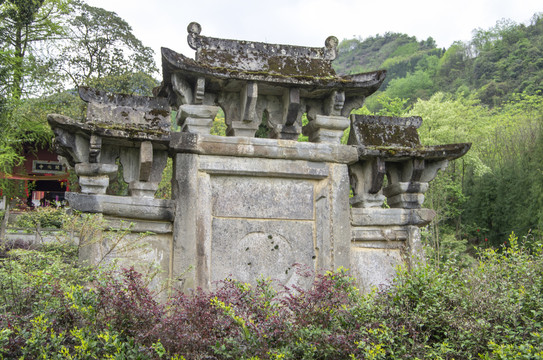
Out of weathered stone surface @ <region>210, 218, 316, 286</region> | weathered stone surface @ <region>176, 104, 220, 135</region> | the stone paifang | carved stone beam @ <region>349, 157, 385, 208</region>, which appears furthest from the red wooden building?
weathered stone surface @ <region>210, 218, 316, 286</region>

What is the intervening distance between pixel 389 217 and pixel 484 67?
4821 centimetres

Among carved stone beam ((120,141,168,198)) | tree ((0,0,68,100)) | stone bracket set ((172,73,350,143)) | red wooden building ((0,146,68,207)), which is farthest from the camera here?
red wooden building ((0,146,68,207))

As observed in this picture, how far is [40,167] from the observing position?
2631 centimetres

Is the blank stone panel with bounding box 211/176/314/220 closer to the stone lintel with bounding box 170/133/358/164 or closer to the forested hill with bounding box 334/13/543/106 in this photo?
the stone lintel with bounding box 170/133/358/164

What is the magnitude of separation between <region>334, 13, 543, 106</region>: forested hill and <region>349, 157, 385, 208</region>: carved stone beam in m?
32.6

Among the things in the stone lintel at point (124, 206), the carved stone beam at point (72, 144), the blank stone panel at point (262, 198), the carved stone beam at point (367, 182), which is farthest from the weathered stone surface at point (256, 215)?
the carved stone beam at point (72, 144)

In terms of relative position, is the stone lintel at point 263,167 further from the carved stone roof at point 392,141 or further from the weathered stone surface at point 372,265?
the weathered stone surface at point 372,265

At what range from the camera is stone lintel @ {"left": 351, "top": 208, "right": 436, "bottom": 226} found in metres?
6.86

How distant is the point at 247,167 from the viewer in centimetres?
624

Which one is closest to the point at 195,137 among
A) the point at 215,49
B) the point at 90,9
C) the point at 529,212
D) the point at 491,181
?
the point at 215,49

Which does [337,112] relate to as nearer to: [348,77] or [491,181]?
[348,77]

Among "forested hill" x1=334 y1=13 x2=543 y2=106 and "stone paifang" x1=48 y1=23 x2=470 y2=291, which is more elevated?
"forested hill" x1=334 y1=13 x2=543 y2=106

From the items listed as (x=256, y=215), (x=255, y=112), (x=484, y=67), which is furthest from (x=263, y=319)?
(x=484, y=67)

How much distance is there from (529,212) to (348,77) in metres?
21.2
